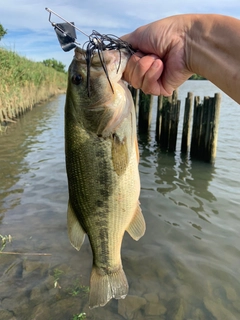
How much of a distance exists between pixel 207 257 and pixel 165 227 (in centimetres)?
115

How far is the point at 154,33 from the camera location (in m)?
2.22

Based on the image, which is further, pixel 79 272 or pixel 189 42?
pixel 79 272

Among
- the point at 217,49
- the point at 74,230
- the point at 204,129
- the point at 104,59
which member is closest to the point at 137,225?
the point at 74,230

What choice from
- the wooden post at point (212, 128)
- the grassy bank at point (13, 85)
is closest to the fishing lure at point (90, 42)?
the wooden post at point (212, 128)

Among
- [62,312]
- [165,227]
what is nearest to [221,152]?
[165,227]

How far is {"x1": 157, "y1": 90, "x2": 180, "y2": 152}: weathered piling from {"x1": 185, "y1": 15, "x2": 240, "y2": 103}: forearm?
9.44m

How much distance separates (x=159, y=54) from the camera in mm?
2350

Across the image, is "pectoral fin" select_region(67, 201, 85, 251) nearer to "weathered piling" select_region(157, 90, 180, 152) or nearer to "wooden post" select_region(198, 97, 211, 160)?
"wooden post" select_region(198, 97, 211, 160)

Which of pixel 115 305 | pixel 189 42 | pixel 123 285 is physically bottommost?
pixel 115 305

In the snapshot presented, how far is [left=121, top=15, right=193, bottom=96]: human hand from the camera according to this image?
2.23 m

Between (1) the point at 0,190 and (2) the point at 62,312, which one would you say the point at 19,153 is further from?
(2) the point at 62,312

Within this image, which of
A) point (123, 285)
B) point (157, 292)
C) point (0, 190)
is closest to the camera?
point (123, 285)

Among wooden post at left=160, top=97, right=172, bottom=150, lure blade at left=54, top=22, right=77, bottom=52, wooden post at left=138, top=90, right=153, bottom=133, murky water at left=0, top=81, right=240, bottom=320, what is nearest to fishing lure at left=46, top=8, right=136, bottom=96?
lure blade at left=54, top=22, right=77, bottom=52

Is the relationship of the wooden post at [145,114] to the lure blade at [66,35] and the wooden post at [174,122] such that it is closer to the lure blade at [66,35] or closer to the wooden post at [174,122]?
the wooden post at [174,122]
